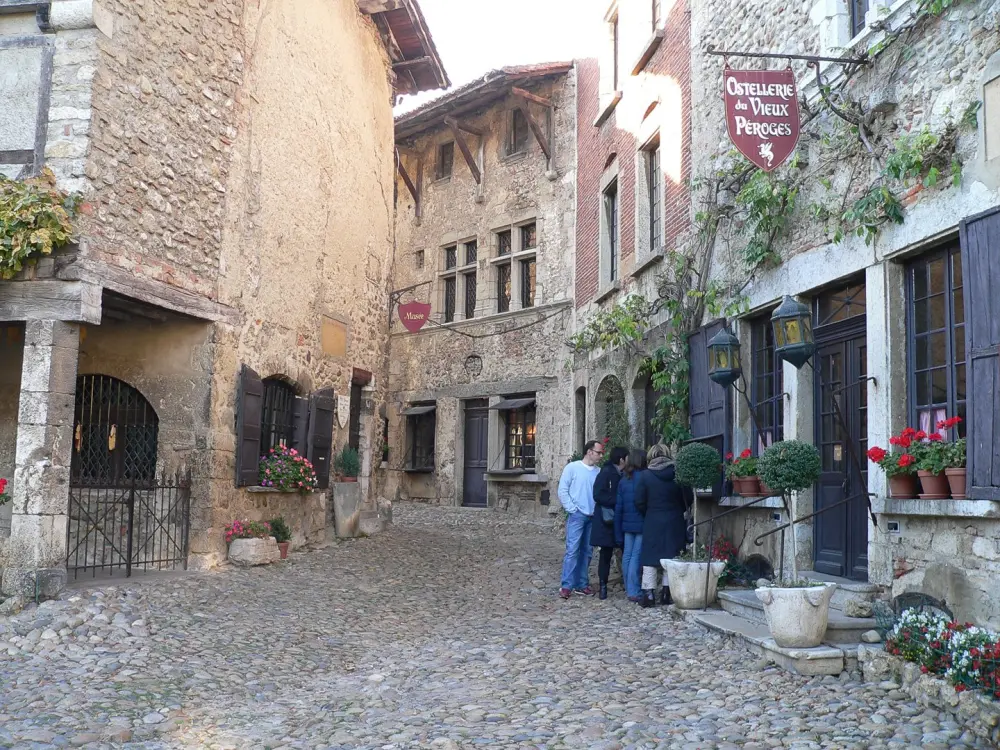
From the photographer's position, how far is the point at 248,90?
9984mm

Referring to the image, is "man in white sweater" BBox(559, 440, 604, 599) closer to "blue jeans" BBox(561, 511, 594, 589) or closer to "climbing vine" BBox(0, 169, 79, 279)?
"blue jeans" BBox(561, 511, 594, 589)

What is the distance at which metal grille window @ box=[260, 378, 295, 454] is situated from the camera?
423 inches

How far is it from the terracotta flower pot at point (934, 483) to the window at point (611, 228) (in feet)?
26.4

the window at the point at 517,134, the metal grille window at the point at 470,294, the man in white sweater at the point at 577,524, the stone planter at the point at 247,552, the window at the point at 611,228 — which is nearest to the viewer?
the man in white sweater at the point at 577,524

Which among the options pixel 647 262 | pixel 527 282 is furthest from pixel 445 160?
pixel 647 262

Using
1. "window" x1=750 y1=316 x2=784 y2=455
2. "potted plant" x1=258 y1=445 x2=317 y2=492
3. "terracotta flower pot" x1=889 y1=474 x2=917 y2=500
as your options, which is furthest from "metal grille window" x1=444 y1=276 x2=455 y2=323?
"terracotta flower pot" x1=889 y1=474 x2=917 y2=500

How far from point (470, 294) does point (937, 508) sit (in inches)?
590

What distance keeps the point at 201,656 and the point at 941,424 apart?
472 cm

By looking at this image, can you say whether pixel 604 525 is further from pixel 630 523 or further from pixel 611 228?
pixel 611 228

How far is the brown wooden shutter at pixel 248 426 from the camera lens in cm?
966

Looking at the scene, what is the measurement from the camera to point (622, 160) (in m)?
12.5

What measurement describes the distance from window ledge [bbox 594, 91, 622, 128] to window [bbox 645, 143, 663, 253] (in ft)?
5.00

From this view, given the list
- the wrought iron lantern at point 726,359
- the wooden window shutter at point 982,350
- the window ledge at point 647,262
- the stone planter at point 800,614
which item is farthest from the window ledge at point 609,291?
the stone planter at point 800,614

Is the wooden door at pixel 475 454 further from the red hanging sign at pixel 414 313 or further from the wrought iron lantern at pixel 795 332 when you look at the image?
the wrought iron lantern at pixel 795 332
